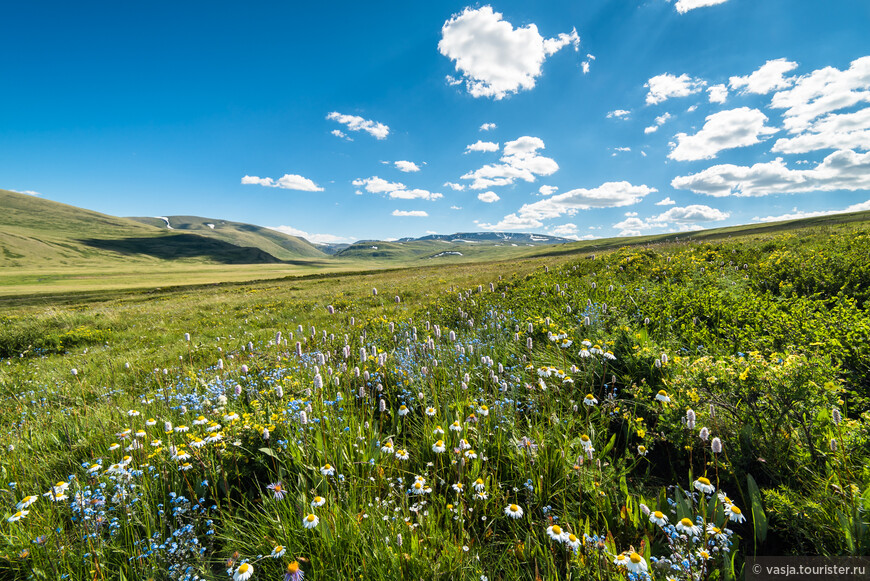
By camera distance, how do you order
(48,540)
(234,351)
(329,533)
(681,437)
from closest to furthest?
(329,533) → (48,540) → (681,437) → (234,351)

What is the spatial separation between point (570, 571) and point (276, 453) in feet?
9.03

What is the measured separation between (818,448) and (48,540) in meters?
5.88

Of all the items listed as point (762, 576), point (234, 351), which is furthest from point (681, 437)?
point (234, 351)

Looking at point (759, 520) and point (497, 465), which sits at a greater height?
Answer: point (759, 520)

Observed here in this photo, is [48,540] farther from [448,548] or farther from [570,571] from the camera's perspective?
[570,571]

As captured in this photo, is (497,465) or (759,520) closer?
(759,520)

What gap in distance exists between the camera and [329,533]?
2.29 m

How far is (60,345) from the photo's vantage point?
11172 mm

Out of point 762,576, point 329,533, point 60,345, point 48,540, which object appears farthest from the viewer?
point 60,345

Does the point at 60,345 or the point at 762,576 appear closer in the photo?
the point at 762,576

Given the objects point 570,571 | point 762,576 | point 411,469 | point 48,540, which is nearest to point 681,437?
point 762,576

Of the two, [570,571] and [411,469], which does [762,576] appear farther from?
[411,469]

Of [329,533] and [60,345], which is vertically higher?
[329,533]

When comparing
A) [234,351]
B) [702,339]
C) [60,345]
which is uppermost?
[702,339]
